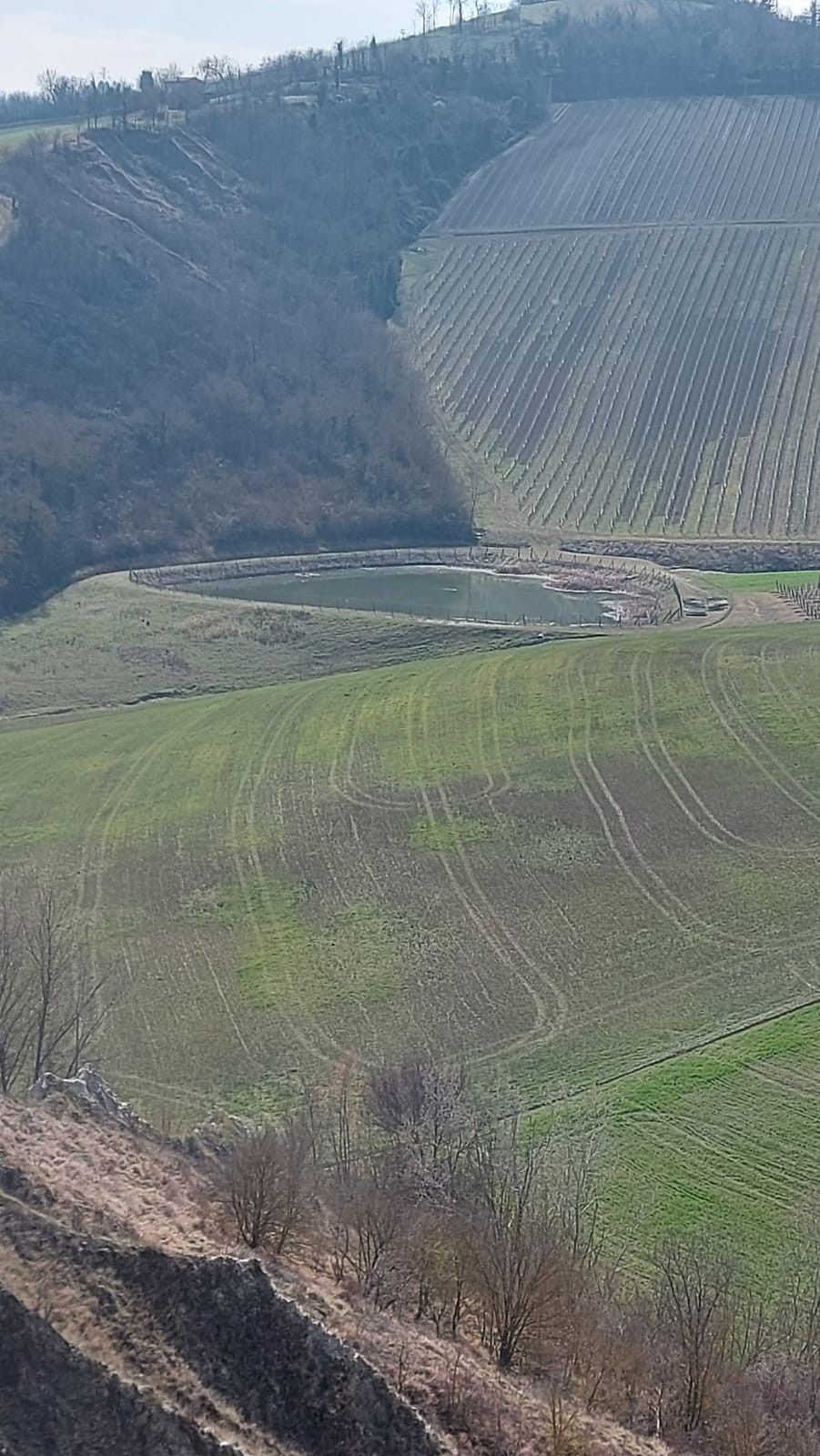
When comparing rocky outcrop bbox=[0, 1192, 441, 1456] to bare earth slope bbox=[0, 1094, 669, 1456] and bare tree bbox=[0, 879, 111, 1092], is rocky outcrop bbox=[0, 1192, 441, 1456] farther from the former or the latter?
bare tree bbox=[0, 879, 111, 1092]

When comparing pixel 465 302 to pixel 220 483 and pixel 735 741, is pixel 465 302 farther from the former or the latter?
pixel 735 741

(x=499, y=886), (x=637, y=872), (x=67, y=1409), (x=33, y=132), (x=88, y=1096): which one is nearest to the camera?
(x=67, y=1409)

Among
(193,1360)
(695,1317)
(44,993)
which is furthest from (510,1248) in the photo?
(44,993)

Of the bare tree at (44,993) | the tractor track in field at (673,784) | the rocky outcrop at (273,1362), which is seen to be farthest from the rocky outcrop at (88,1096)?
the tractor track in field at (673,784)

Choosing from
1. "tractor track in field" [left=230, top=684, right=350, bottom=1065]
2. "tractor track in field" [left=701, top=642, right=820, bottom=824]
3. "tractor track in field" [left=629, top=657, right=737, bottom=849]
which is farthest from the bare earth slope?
"tractor track in field" [left=701, top=642, right=820, bottom=824]

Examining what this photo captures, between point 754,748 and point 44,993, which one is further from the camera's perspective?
point 754,748

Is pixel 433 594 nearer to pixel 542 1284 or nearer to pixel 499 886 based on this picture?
pixel 499 886
